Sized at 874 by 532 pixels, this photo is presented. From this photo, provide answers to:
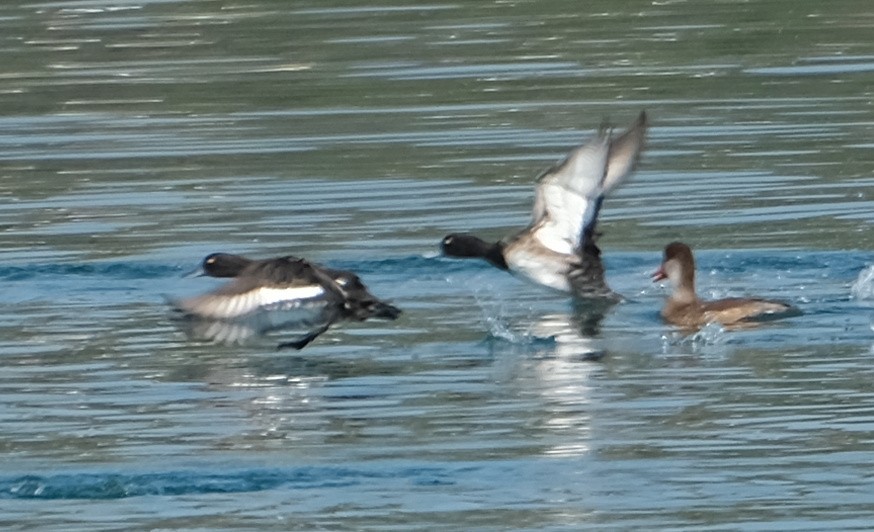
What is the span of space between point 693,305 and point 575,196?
1.13m

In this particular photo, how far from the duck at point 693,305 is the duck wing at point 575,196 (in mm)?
565

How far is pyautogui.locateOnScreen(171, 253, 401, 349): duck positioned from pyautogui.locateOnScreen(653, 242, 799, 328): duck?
2.00 m

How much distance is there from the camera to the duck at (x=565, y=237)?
1452 cm

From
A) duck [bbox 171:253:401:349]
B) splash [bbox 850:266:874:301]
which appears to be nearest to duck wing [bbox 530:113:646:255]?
splash [bbox 850:266:874:301]

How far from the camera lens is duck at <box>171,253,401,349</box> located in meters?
12.8

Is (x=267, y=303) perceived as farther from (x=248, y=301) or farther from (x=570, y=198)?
(x=570, y=198)

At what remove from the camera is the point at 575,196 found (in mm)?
14656

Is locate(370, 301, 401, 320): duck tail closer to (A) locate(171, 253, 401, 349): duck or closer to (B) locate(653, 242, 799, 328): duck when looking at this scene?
(A) locate(171, 253, 401, 349): duck

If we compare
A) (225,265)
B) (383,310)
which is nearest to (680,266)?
(383,310)

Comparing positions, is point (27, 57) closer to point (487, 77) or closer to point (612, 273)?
point (487, 77)

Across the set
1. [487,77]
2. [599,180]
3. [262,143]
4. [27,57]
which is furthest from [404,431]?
[27,57]

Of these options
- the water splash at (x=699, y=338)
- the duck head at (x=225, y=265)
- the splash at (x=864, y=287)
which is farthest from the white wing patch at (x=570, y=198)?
the duck head at (x=225, y=265)

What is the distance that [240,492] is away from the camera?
10.1 metres

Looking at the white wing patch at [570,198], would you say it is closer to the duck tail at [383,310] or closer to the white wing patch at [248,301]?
the duck tail at [383,310]
